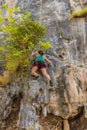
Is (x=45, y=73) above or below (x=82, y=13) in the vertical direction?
below

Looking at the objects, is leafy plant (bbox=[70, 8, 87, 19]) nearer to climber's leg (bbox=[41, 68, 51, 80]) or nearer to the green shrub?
the green shrub

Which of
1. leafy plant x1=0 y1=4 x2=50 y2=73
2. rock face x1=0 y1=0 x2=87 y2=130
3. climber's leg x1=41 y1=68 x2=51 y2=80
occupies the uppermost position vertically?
leafy plant x1=0 y1=4 x2=50 y2=73

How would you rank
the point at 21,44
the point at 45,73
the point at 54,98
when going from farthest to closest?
the point at 21,44 < the point at 45,73 < the point at 54,98

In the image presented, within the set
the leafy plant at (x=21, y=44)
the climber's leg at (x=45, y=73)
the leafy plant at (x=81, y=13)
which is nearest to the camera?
the climber's leg at (x=45, y=73)

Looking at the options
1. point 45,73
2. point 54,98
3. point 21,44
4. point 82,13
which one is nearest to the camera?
point 54,98

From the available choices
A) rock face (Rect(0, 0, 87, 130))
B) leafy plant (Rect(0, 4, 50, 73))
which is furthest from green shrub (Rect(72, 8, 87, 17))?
leafy plant (Rect(0, 4, 50, 73))

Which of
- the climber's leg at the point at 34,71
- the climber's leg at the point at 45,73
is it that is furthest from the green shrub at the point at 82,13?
the climber's leg at the point at 34,71

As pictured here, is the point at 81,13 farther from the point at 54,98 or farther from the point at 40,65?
the point at 54,98

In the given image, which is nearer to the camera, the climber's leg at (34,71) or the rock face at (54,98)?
the rock face at (54,98)

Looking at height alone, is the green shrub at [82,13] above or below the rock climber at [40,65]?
above

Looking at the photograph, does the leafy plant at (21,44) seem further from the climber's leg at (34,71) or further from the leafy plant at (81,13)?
the leafy plant at (81,13)

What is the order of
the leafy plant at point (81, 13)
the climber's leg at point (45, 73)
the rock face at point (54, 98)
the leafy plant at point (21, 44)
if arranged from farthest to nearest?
the leafy plant at point (81, 13) → the leafy plant at point (21, 44) → the climber's leg at point (45, 73) → the rock face at point (54, 98)

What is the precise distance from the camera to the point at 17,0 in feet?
55.0

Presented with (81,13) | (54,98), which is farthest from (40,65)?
(81,13)
